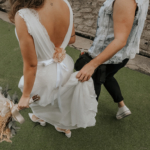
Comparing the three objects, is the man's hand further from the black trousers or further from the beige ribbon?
the beige ribbon

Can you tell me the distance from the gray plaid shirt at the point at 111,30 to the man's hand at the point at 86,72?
28 cm

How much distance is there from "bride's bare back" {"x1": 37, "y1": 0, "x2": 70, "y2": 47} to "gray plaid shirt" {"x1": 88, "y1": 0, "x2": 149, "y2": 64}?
25 centimetres

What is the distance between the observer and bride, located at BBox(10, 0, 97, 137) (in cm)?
80

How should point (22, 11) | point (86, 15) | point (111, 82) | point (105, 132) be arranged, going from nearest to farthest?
point (22, 11) → point (111, 82) → point (105, 132) → point (86, 15)

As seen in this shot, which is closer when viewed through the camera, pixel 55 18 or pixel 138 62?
pixel 55 18

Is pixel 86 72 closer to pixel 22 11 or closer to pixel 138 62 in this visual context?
pixel 22 11

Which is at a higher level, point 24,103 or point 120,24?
point 120,24

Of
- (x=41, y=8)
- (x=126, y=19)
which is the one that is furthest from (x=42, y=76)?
(x=126, y=19)

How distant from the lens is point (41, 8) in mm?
816

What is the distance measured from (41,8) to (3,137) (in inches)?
34.5

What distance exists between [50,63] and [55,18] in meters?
0.34

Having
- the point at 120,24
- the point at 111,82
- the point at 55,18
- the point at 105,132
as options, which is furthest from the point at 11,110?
the point at 105,132

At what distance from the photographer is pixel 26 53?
2.77ft

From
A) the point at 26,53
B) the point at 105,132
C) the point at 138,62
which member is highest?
the point at 26,53
